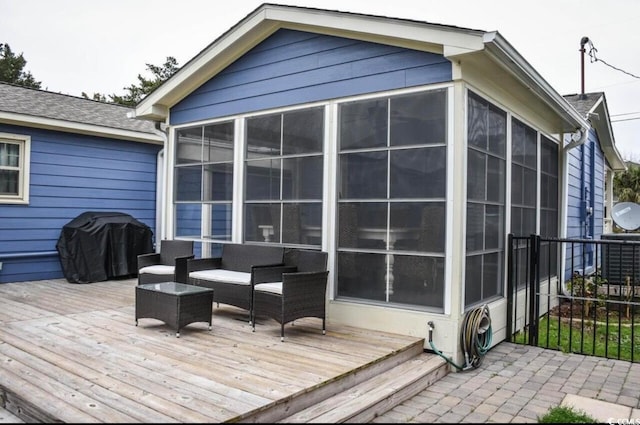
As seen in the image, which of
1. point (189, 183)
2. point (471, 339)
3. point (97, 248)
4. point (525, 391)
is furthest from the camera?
point (97, 248)

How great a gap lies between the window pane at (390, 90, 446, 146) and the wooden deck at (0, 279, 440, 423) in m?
1.76

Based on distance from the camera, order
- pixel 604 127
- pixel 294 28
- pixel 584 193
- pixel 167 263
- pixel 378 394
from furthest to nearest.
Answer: pixel 604 127 < pixel 584 193 < pixel 167 263 < pixel 294 28 < pixel 378 394

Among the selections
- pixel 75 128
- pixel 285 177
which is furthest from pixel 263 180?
pixel 75 128

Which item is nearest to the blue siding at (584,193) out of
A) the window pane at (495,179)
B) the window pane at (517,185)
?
the window pane at (517,185)

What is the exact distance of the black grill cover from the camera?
24.0ft

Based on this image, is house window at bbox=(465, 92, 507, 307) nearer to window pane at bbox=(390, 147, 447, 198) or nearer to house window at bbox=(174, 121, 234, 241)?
window pane at bbox=(390, 147, 447, 198)

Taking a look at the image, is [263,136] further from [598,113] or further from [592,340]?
[598,113]

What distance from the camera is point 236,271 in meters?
5.27

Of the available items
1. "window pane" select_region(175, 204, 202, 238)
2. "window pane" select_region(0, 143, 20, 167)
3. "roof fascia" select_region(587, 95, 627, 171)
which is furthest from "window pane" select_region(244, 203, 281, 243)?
"roof fascia" select_region(587, 95, 627, 171)

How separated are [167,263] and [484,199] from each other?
3.88m

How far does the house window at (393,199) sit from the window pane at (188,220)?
2.34 metres

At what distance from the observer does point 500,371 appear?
4023 mm

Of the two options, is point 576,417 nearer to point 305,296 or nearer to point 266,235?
point 305,296

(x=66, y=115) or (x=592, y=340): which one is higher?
(x=66, y=115)
